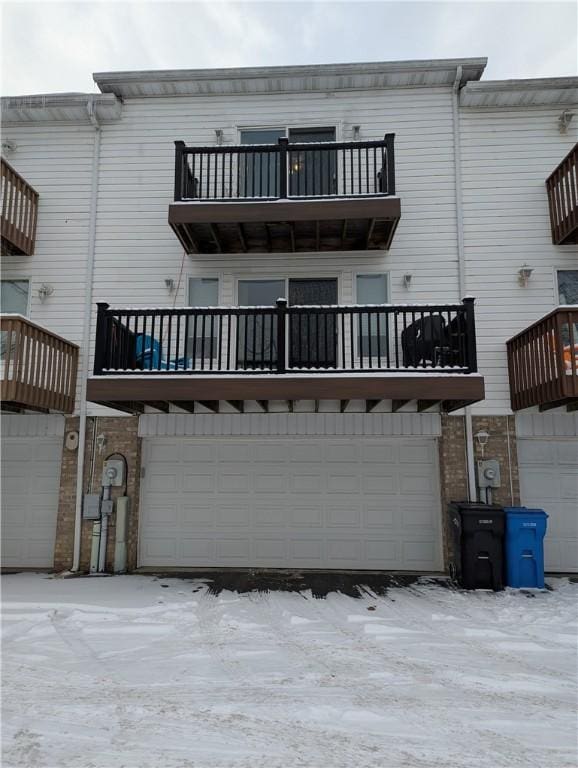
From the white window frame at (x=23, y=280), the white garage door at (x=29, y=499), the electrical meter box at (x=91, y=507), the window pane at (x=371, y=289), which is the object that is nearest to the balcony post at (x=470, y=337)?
the window pane at (x=371, y=289)

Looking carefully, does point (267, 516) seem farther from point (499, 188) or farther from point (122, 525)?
point (499, 188)

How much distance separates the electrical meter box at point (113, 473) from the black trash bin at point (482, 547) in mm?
5565

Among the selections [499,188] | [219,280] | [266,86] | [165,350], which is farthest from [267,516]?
[266,86]

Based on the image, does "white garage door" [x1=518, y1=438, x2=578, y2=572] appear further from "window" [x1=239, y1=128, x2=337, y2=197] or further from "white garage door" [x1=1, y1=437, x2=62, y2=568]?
"white garage door" [x1=1, y1=437, x2=62, y2=568]

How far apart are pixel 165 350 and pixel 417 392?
4247mm

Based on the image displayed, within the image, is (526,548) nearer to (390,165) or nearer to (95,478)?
(390,165)

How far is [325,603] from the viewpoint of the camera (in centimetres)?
605

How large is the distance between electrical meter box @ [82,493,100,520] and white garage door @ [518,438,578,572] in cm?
718

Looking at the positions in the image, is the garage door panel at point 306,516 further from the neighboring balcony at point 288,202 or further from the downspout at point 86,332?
the neighboring balcony at point 288,202

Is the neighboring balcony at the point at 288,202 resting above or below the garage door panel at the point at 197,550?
above

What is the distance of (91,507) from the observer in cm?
758

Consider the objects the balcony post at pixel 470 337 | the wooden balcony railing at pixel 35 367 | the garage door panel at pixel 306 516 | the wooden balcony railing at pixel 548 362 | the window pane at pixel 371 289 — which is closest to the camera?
the wooden balcony railing at pixel 548 362

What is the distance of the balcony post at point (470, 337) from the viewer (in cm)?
629

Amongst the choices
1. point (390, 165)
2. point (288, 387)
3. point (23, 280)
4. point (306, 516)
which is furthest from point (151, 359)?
point (390, 165)
